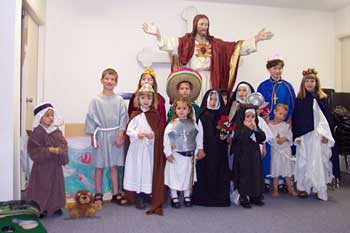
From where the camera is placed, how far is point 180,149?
3.47 meters

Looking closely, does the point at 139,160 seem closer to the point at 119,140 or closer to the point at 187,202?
the point at 119,140

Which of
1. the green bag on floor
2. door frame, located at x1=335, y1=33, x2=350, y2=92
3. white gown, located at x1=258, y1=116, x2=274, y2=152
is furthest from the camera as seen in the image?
door frame, located at x1=335, y1=33, x2=350, y2=92

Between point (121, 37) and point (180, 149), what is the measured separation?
7.02 ft

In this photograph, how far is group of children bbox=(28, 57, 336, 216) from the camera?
3.48 m

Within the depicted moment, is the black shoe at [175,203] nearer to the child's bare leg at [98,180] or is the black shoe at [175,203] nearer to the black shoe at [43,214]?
the child's bare leg at [98,180]

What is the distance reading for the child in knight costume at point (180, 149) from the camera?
11.4 feet

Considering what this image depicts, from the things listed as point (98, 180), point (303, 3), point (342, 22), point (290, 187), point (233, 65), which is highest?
point (303, 3)

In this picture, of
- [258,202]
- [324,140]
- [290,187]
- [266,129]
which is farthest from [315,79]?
[258,202]

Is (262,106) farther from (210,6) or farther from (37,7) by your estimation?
(37,7)

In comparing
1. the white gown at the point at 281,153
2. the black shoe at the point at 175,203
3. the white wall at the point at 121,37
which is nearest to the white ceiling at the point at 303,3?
the white wall at the point at 121,37

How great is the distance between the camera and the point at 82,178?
378 centimetres

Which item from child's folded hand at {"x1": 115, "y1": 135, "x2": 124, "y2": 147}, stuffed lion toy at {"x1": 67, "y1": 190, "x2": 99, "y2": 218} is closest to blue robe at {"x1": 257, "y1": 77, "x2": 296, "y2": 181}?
child's folded hand at {"x1": 115, "y1": 135, "x2": 124, "y2": 147}

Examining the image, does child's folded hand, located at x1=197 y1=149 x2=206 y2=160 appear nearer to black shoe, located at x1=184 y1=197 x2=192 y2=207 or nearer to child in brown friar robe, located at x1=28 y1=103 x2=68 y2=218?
black shoe, located at x1=184 y1=197 x2=192 y2=207

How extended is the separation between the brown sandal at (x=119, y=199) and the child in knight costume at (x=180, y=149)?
47cm
